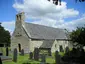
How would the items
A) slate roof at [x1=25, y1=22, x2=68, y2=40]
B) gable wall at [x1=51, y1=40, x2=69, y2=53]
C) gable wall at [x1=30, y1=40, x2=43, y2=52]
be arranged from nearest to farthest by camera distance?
gable wall at [x1=30, y1=40, x2=43, y2=52]
gable wall at [x1=51, y1=40, x2=69, y2=53]
slate roof at [x1=25, y1=22, x2=68, y2=40]

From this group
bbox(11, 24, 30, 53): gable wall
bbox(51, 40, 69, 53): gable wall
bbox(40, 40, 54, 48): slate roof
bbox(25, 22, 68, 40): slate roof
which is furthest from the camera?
bbox(25, 22, 68, 40): slate roof

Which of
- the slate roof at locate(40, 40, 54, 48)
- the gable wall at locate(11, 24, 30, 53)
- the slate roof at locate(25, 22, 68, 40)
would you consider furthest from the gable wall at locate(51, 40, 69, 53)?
the gable wall at locate(11, 24, 30, 53)

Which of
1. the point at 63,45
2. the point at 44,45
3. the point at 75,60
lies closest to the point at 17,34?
the point at 44,45

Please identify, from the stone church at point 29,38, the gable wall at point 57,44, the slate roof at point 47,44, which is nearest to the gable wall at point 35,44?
the stone church at point 29,38

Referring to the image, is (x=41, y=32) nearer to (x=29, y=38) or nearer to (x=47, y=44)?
(x=47, y=44)

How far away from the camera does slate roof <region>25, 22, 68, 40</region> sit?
4066 cm

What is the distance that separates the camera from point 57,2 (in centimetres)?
588

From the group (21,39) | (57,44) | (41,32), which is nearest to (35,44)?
(21,39)

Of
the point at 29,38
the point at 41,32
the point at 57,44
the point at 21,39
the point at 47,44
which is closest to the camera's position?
the point at 29,38

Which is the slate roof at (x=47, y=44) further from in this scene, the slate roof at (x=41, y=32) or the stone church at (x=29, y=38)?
the slate roof at (x=41, y=32)

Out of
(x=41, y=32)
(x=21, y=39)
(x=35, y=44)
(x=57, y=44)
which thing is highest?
(x=41, y=32)

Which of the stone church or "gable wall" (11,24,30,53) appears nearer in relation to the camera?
the stone church

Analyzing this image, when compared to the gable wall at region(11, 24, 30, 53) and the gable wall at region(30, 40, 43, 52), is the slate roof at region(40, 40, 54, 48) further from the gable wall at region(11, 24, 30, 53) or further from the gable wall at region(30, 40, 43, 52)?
the gable wall at region(11, 24, 30, 53)

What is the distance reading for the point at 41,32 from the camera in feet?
145
